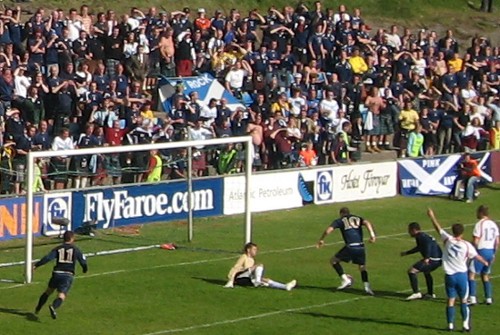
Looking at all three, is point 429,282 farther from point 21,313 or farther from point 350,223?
point 21,313

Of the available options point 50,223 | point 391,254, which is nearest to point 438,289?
point 391,254

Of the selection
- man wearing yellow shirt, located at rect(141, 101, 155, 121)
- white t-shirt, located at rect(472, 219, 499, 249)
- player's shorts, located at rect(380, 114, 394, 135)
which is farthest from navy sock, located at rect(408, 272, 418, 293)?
player's shorts, located at rect(380, 114, 394, 135)

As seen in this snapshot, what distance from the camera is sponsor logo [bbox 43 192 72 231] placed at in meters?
32.8

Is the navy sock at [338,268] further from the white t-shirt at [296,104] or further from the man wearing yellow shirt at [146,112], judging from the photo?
the white t-shirt at [296,104]

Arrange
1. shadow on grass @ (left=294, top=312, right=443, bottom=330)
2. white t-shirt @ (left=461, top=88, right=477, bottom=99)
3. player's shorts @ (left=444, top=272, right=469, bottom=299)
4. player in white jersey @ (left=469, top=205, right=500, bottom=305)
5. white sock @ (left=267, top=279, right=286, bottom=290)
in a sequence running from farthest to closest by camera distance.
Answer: white t-shirt @ (left=461, top=88, right=477, bottom=99), white sock @ (left=267, top=279, right=286, bottom=290), player in white jersey @ (left=469, top=205, right=500, bottom=305), shadow on grass @ (left=294, top=312, right=443, bottom=330), player's shorts @ (left=444, top=272, right=469, bottom=299)

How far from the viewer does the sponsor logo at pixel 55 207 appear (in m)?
32.8

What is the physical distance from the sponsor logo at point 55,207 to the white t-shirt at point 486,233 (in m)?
11.0

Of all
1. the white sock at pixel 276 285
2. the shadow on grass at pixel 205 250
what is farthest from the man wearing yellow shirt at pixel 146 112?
the white sock at pixel 276 285

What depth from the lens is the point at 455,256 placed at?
2414 centimetres

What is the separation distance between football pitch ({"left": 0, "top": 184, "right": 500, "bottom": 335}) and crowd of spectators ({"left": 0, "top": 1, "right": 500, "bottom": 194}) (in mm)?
2381

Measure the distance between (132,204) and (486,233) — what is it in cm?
1038

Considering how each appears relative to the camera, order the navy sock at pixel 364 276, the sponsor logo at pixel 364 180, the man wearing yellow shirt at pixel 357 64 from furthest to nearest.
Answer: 1. the man wearing yellow shirt at pixel 357 64
2. the sponsor logo at pixel 364 180
3. the navy sock at pixel 364 276

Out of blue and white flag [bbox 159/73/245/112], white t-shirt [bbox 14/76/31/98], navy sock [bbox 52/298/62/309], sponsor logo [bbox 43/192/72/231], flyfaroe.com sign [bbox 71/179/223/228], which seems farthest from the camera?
blue and white flag [bbox 159/73/245/112]

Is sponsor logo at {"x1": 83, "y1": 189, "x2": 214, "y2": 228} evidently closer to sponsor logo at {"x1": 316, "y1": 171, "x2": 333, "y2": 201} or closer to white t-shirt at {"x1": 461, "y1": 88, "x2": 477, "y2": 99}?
sponsor logo at {"x1": 316, "y1": 171, "x2": 333, "y2": 201}
